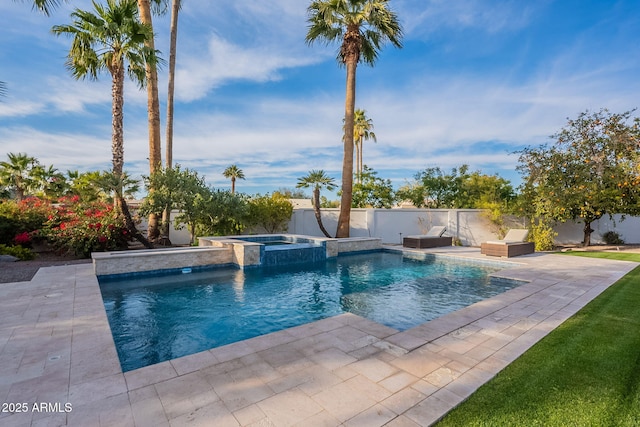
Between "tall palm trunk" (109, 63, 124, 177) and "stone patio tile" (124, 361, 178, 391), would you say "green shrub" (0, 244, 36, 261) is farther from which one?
"stone patio tile" (124, 361, 178, 391)

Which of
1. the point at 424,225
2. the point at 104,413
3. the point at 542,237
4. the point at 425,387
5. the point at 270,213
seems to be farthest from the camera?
the point at 424,225

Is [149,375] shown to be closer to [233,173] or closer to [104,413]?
[104,413]

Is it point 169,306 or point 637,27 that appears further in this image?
point 637,27

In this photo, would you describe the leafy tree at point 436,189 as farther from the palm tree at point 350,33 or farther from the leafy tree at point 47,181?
the leafy tree at point 47,181

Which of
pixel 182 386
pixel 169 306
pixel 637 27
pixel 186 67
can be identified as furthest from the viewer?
pixel 186 67

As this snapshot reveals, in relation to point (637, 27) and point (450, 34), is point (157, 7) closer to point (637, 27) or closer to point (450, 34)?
point (450, 34)

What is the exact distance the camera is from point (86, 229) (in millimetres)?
11039

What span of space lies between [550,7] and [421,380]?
48.5 ft

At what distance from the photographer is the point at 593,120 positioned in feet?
49.3

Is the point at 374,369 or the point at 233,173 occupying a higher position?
the point at 233,173

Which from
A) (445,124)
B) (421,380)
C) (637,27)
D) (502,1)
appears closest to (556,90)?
(637,27)

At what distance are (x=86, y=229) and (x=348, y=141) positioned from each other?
12.0m

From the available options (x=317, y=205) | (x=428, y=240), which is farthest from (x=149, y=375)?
(x=317, y=205)

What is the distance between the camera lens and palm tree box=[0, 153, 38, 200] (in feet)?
66.8
